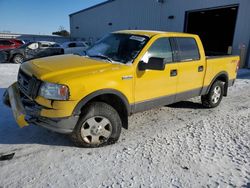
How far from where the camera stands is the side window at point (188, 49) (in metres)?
4.50

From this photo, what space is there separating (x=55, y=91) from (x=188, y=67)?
276 cm

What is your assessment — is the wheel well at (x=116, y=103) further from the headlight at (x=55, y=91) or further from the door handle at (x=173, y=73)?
the door handle at (x=173, y=73)

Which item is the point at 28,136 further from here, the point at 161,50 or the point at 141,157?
the point at 161,50

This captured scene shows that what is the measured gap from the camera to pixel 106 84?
3334mm

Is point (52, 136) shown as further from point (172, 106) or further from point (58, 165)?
point (172, 106)

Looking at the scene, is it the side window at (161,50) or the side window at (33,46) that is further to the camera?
the side window at (33,46)

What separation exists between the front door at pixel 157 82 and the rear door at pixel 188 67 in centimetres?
19

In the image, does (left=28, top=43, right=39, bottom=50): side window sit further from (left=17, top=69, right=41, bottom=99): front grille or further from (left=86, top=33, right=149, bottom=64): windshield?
(left=17, top=69, right=41, bottom=99): front grille

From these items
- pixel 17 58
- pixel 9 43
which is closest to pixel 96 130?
pixel 17 58

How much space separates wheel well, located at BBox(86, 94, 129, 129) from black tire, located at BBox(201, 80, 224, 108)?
269 cm

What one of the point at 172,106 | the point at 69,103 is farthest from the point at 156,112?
the point at 69,103

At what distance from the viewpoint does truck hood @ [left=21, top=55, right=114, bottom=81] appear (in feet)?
10.3

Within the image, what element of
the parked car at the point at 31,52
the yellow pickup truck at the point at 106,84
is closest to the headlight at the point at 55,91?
the yellow pickup truck at the point at 106,84

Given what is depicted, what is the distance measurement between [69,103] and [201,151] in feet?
7.23
